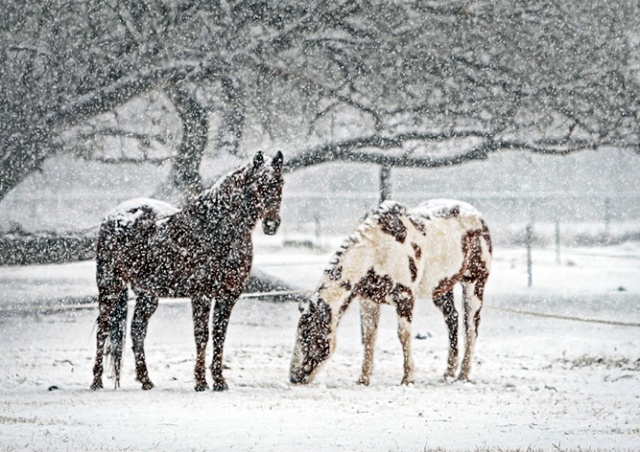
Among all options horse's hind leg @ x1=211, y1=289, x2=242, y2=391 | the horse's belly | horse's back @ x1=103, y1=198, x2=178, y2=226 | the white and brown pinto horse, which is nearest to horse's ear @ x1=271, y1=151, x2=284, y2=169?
the white and brown pinto horse

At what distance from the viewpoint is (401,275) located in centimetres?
857

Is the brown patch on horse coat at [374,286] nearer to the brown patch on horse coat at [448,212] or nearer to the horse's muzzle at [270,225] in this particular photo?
the horse's muzzle at [270,225]

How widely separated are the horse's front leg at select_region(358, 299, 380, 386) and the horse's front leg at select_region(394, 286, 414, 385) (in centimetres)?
30

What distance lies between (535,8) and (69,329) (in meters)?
8.51

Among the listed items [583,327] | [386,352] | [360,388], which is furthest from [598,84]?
[360,388]

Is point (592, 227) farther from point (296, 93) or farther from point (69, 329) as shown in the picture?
point (69, 329)

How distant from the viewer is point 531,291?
17.1 m

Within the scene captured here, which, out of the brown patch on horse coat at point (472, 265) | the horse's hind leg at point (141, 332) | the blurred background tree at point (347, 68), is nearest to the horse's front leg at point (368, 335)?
the brown patch on horse coat at point (472, 265)

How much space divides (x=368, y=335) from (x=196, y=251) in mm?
1752

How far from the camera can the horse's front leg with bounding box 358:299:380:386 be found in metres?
8.80

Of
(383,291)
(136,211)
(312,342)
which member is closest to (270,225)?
(312,342)

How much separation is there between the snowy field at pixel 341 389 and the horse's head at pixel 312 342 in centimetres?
17

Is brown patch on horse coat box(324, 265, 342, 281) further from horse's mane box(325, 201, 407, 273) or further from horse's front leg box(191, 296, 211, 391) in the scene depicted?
horse's front leg box(191, 296, 211, 391)

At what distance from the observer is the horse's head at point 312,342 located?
8148 mm
